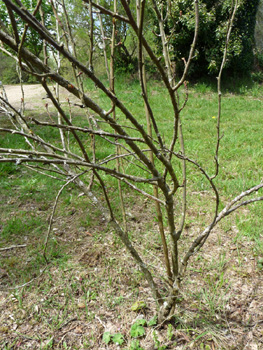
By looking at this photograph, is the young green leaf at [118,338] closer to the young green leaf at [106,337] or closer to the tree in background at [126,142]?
the young green leaf at [106,337]

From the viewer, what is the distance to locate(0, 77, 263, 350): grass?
1554mm

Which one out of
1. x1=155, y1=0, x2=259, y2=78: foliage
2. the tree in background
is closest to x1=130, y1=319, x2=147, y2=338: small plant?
the tree in background

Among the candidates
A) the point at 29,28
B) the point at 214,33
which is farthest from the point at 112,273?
the point at 214,33

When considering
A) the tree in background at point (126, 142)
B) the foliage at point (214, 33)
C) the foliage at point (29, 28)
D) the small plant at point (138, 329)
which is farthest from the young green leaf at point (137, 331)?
the foliage at point (214, 33)

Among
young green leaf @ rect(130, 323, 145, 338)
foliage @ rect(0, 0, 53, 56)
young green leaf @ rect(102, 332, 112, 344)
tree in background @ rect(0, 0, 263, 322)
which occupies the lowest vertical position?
young green leaf @ rect(102, 332, 112, 344)

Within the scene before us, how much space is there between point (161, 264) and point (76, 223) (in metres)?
1.03

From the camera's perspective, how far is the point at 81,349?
4.94 ft

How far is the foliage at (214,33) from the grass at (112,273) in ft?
21.8

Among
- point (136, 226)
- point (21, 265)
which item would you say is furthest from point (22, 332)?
point (136, 226)

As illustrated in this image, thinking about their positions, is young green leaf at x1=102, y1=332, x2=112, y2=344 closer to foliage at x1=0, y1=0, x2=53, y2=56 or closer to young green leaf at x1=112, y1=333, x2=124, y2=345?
young green leaf at x1=112, y1=333, x2=124, y2=345

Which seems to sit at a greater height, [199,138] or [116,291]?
[199,138]

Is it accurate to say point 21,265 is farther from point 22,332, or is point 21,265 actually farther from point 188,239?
point 188,239

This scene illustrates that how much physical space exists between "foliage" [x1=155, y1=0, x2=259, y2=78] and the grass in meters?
6.64

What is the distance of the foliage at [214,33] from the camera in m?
8.33
